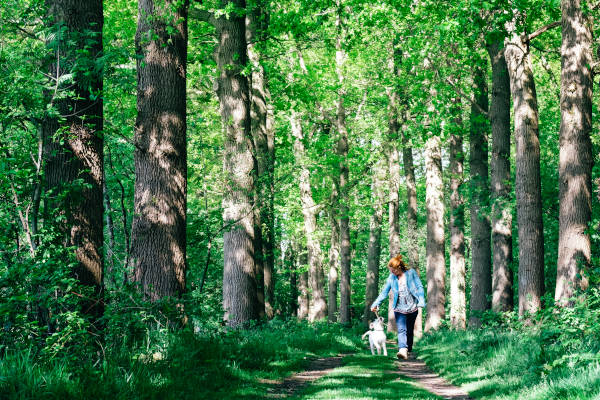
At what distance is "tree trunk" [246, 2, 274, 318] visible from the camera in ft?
47.8

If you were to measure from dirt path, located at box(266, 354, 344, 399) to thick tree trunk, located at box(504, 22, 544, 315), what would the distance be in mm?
4774

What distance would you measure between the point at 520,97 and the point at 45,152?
11.0 m

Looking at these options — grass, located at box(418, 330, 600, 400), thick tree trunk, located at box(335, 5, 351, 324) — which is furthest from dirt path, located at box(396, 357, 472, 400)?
thick tree trunk, located at box(335, 5, 351, 324)

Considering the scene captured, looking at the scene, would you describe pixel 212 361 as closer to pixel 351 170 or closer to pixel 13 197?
pixel 13 197

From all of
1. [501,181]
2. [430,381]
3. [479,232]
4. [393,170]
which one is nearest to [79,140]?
[430,381]

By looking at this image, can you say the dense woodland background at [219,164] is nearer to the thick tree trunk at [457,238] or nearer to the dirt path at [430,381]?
the thick tree trunk at [457,238]

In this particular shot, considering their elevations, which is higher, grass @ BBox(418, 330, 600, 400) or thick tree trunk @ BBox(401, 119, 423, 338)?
thick tree trunk @ BBox(401, 119, 423, 338)

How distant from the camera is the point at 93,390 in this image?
547 cm

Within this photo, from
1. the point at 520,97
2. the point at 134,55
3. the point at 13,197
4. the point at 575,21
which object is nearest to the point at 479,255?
the point at 520,97

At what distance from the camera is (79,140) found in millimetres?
8789

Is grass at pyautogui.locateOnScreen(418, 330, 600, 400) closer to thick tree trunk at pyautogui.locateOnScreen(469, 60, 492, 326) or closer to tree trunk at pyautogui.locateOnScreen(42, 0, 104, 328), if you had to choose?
thick tree trunk at pyautogui.locateOnScreen(469, 60, 492, 326)

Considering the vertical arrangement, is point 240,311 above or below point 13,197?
below

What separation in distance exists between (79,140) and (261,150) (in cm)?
1022

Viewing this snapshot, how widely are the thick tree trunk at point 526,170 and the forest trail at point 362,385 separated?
11.4ft
